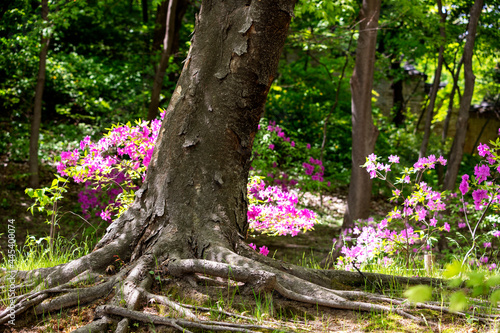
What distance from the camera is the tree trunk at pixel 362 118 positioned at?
6297 millimetres

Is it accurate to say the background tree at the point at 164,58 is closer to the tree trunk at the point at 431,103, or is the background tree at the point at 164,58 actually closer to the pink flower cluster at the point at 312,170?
the pink flower cluster at the point at 312,170

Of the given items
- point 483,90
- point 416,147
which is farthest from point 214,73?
point 483,90

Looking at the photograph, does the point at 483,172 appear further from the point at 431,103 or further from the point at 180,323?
the point at 431,103

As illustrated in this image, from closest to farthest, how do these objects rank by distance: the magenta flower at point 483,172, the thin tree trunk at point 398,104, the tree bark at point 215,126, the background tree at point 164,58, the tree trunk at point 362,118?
the tree bark at point 215,126 < the magenta flower at point 483,172 < the tree trunk at point 362,118 < the background tree at point 164,58 < the thin tree trunk at point 398,104

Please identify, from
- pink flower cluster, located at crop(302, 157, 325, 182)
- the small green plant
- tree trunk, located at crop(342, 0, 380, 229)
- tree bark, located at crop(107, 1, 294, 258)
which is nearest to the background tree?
pink flower cluster, located at crop(302, 157, 325, 182)

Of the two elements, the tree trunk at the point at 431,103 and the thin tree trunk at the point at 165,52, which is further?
the thin tree trunk at the point at 165,52

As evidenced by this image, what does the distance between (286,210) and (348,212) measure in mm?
1974

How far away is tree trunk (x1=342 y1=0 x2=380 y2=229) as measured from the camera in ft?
20.7

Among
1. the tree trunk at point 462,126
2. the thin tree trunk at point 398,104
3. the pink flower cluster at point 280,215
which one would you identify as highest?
the thin tree trunk at point 398,104

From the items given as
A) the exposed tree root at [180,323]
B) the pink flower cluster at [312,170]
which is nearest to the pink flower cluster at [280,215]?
the exposed tree root at [180,323]

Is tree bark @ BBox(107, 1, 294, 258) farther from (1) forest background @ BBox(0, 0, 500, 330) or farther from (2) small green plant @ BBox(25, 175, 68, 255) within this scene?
(1) forest background @ BBox(0, 0, 500, 330)

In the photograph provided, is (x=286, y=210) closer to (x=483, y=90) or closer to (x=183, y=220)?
(x=183, y=220)

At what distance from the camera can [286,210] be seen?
187 inches

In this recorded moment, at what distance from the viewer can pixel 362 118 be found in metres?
6.38
